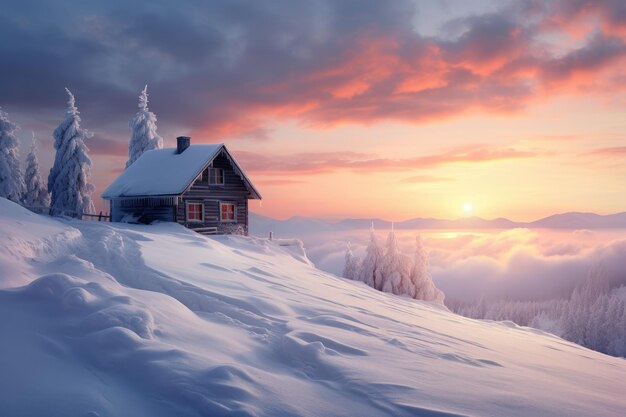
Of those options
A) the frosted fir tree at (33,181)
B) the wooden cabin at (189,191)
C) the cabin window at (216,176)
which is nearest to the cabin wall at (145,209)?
the wooden cabin at (189,191)

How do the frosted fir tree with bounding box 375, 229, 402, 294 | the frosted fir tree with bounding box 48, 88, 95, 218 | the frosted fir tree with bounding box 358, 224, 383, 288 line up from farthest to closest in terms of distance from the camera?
the frosted fir tree with bounding box 358, 224, 383, 288 < the frosted fir tree with bounding box 375, 229, 402, 294 < the frosted fir tree with bounding box 48, 88, 95, 218

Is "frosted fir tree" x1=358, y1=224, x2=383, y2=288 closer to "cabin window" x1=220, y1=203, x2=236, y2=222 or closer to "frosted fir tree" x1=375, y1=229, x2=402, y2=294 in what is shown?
"frosted fir tree" x1=375, y1=229, x2=402, y2=294

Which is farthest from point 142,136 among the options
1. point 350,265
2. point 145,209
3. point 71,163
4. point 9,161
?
point 350,265

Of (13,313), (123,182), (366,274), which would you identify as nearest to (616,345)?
(366,274)

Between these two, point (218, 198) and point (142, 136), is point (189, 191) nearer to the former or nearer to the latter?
point (218, 198)

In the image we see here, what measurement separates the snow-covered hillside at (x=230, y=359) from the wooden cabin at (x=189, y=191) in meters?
18.6

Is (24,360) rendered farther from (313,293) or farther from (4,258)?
(313,293)

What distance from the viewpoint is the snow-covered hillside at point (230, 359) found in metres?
5.30

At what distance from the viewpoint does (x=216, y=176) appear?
33.1 meters

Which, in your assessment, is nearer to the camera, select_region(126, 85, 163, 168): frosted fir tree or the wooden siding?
the wooden siding

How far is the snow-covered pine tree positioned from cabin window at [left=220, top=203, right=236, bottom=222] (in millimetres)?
18211

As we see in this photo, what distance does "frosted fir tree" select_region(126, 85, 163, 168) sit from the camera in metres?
46.0

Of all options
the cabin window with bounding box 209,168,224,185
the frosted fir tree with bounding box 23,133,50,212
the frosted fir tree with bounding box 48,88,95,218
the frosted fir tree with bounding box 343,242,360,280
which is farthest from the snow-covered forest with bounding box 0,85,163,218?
the frosted fir tree with bounding box 343,242,360,280

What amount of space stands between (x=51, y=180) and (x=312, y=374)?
42.6m
